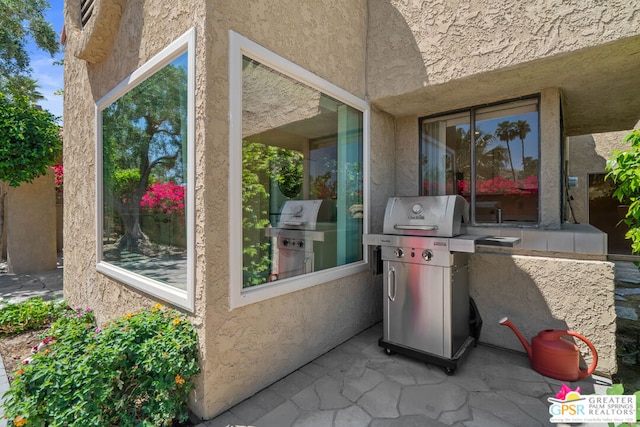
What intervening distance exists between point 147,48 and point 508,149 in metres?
5.44

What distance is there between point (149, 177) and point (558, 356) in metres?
5.66

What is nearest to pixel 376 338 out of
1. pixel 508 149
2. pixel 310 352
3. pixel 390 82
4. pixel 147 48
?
pixel 310 352

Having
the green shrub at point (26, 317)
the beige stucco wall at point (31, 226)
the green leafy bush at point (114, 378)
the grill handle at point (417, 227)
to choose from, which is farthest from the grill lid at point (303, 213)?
the beige stucco wall at point (31, 226)

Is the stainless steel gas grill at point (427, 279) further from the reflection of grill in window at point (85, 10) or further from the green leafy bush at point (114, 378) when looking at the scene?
the reflection of grill in window at point (85, 10)

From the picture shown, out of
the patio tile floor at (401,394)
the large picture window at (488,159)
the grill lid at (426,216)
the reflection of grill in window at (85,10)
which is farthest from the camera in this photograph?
the reflection of grill in window at (85,10)

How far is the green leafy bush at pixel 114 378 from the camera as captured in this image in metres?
2.38

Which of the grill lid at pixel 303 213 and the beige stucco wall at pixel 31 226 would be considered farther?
the beige stucco wall at pixel 31 226

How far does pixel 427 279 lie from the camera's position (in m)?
3.84

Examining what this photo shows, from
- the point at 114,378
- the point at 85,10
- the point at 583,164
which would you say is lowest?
the point at 114,378

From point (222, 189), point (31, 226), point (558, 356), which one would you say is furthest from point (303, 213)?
point (31, 226)

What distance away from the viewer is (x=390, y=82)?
15.8ft

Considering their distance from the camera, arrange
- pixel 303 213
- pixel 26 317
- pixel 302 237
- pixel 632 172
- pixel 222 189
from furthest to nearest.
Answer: pixel 26 317 < pixel 303 213 < pixel 302 237 < pixel 632 172 < pixel 222 189

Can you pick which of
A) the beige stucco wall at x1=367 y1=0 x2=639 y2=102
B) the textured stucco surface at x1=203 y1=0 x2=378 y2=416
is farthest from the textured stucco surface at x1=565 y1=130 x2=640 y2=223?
the textured stucco surface at x1=203 y1=0 x2=378 y2=416

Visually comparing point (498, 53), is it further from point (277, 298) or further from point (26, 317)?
point (26, 317)
